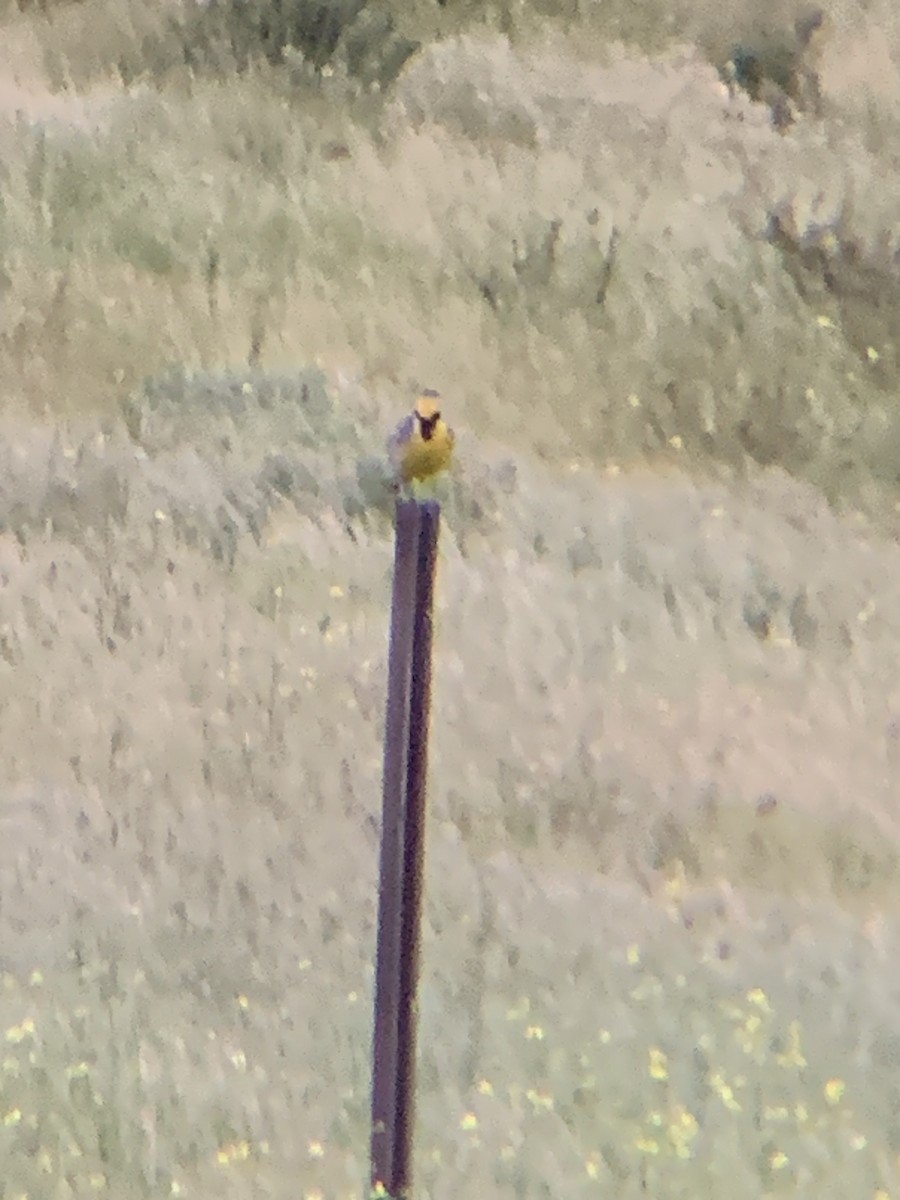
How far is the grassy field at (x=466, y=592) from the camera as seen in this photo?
1.87 m

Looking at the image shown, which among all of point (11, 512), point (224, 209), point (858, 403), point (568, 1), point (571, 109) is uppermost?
point (568, 1)

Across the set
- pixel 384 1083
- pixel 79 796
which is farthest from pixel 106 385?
pixel 384 1083

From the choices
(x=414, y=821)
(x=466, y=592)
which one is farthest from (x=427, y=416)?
(x=466, y=592)

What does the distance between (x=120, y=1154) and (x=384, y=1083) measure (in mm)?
897

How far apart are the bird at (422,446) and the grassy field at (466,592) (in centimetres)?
93

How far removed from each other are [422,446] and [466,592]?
1628mm

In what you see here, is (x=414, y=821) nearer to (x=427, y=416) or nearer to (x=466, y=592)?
(x=427, y=416)

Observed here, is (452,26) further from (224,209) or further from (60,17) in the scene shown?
(60,17)

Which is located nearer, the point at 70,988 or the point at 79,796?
the point at 70,988

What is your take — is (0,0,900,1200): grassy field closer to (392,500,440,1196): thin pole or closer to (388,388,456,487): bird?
(392,500,440,1196): thin pole

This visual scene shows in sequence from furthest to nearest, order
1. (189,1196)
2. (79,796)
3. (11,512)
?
(11,512), (79,796), (189,1196)

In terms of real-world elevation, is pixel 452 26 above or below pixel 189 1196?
above

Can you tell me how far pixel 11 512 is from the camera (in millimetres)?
3010

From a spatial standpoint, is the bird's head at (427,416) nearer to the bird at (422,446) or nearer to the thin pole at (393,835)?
the bird at (422,446)
